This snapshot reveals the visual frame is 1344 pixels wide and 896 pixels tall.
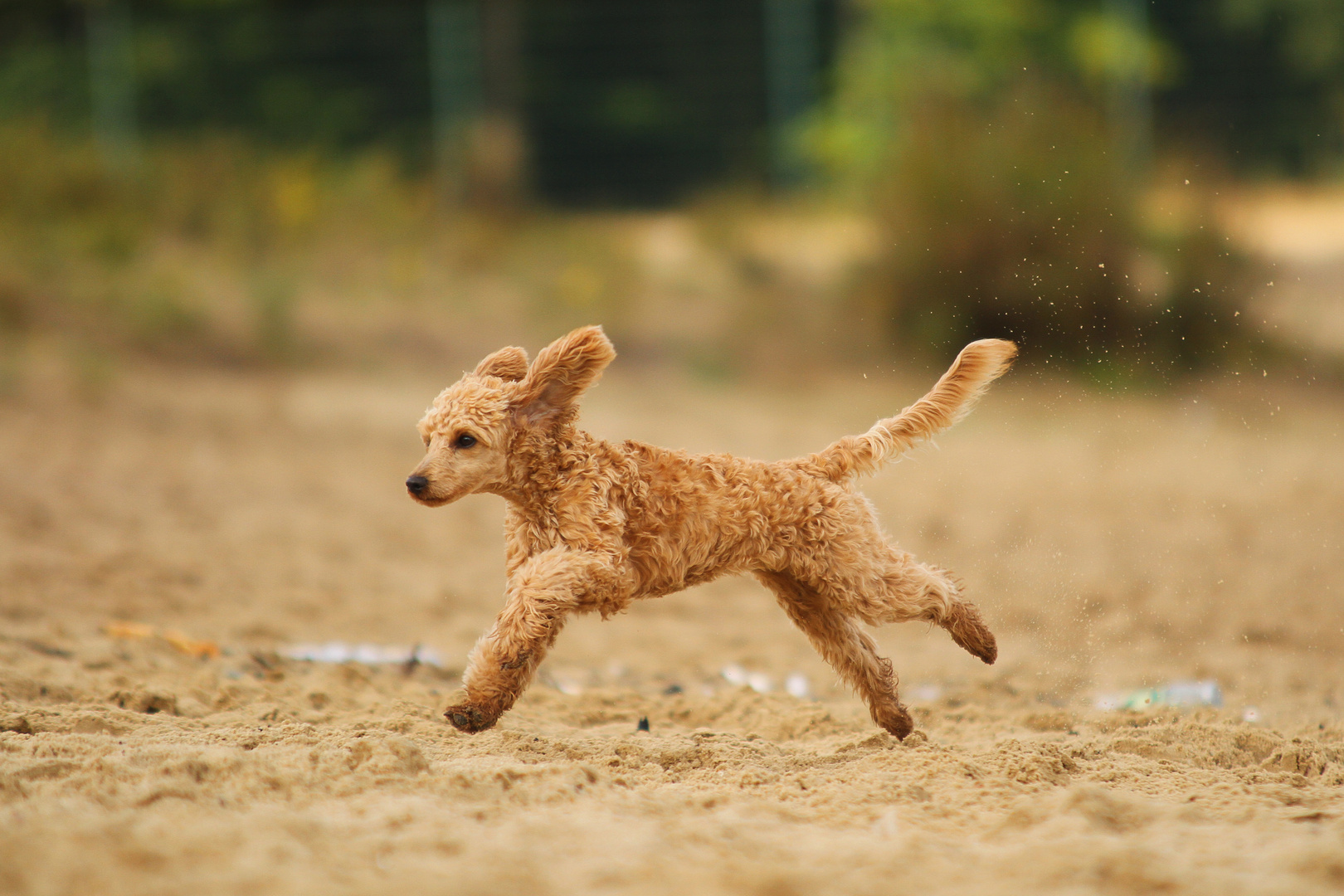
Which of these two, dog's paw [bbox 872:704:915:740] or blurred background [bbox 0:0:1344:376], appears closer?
dog's paw [bbox 872:704:915:740]

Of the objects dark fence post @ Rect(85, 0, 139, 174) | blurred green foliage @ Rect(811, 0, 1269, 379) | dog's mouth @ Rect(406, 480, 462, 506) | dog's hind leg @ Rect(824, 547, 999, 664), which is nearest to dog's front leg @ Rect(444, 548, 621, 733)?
dog's mouth @ Rect(406, 480, 462, 506)

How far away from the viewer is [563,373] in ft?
14.4

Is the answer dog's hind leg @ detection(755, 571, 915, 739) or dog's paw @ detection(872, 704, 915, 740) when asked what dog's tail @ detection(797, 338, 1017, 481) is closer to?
dog's hind leg @ detection(755, 571, 915, 739)

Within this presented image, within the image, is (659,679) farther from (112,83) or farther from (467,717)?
(112,83)

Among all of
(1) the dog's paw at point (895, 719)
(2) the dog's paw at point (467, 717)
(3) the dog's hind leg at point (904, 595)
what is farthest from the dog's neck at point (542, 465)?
(1) the dog's paw at point (895, 719)

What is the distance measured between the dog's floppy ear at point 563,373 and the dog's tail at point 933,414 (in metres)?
0.88

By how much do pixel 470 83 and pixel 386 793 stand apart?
52.2 ft

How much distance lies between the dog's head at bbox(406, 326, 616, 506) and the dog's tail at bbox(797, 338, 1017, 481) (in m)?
0.93

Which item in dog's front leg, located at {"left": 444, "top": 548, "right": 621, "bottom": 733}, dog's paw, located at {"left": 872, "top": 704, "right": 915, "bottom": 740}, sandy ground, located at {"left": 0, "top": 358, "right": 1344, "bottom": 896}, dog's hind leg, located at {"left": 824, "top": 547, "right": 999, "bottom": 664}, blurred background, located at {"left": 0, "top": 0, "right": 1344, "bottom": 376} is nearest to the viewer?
sandy ground, located at {"left": 0, "top": 358, "right": 1344, "bottom": 896}

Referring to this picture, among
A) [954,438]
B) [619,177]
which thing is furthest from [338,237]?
[954,438]

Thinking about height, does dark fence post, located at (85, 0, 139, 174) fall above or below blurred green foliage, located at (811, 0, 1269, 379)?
above

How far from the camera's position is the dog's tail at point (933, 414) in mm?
4680

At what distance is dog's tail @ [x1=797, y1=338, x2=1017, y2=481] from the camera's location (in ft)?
→ 15.4

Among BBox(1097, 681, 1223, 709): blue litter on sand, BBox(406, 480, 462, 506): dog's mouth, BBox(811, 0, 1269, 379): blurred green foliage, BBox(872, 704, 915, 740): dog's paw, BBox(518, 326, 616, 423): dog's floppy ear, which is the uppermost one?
BBox(811, 0, 1269, 379): blurred green foliage
